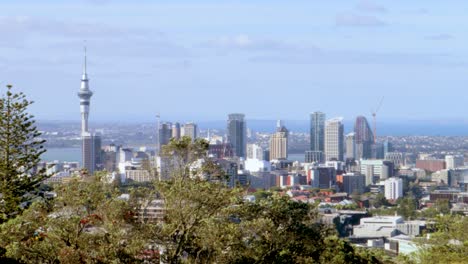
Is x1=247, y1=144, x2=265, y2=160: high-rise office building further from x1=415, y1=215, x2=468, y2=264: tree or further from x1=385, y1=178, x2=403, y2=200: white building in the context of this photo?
x1=415, y1=215, x2=468, y2=264: tree

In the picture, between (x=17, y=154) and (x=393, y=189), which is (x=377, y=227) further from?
(x=17, y=154)

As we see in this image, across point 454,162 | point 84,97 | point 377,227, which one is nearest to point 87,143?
point 84,97

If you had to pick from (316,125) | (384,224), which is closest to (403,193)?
(384,224)

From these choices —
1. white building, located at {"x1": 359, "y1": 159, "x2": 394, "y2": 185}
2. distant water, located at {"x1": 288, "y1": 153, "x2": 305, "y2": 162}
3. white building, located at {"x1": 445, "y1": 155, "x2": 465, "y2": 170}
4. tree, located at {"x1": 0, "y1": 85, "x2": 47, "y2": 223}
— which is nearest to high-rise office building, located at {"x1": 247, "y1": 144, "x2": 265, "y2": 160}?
distant water, located at {"x1": 288, "y1": 153, "x2": 305, "y2": 162}

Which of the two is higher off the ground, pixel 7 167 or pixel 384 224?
pixel 7 167

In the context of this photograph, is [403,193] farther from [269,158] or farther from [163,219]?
[163,219]

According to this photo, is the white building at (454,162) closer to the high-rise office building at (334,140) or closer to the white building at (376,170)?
the white building at (376,170)

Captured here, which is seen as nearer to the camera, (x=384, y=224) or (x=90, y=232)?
(x=90, y=232)
